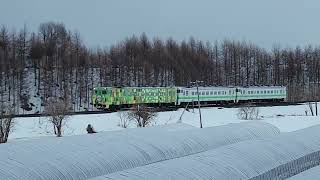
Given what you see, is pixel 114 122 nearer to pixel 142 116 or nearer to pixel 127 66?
pixel 142 116

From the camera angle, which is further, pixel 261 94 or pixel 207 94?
pixel 261 94

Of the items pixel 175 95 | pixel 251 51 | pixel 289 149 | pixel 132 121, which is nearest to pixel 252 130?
pixel 289 149

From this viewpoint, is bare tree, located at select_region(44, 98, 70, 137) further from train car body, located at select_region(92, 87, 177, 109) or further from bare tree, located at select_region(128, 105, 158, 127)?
train car body, located at select_region(92, 87, 177, 109)

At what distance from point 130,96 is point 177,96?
27.6 ft

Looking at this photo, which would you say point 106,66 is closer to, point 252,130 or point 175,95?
point 175,95

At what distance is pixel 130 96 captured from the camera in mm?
58531

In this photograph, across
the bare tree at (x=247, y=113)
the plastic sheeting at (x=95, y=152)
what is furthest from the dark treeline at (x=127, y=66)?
the plastic sheeting at (x=95, y=152)

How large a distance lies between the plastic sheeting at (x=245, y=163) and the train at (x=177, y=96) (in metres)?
31.2

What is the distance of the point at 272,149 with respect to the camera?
15023 mm

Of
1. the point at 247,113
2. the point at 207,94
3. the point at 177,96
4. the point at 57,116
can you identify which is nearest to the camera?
the point at 57,116

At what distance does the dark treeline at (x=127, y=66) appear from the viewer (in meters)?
75.4

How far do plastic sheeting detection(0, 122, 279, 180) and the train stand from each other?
1173 inches

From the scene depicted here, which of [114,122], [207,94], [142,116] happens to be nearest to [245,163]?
[142,116]

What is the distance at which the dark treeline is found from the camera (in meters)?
75.4
